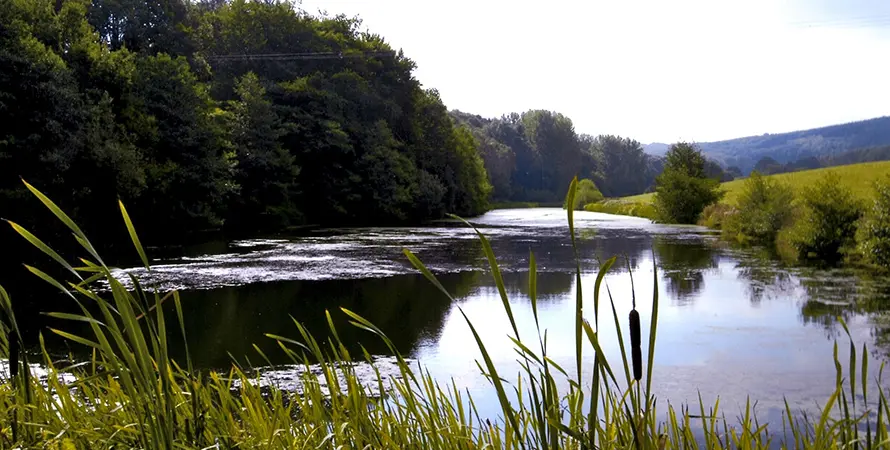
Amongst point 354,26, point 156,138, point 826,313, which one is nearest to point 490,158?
point 354,26

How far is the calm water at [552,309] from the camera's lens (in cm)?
579

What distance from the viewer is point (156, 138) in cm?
2022

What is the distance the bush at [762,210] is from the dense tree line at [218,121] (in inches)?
645

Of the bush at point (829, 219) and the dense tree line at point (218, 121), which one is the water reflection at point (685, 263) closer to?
the bush at point (829, 219)

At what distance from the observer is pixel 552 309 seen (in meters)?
8.85

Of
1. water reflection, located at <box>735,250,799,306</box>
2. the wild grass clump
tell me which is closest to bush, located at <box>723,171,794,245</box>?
water reflection, located at <box>735,250,799,306</box>

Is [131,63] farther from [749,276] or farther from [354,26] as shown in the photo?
[354,26]

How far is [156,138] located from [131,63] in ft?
7.34

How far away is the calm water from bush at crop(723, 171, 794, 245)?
402 centimetres

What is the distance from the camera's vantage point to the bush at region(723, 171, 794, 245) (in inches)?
742

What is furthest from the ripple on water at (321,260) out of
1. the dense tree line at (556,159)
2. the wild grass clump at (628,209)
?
the dense tree line at (556,159)

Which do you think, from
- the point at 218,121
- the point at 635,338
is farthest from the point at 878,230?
the point at 218,121

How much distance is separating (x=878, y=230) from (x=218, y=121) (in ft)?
71.9

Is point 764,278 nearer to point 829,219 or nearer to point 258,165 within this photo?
point 829,219
